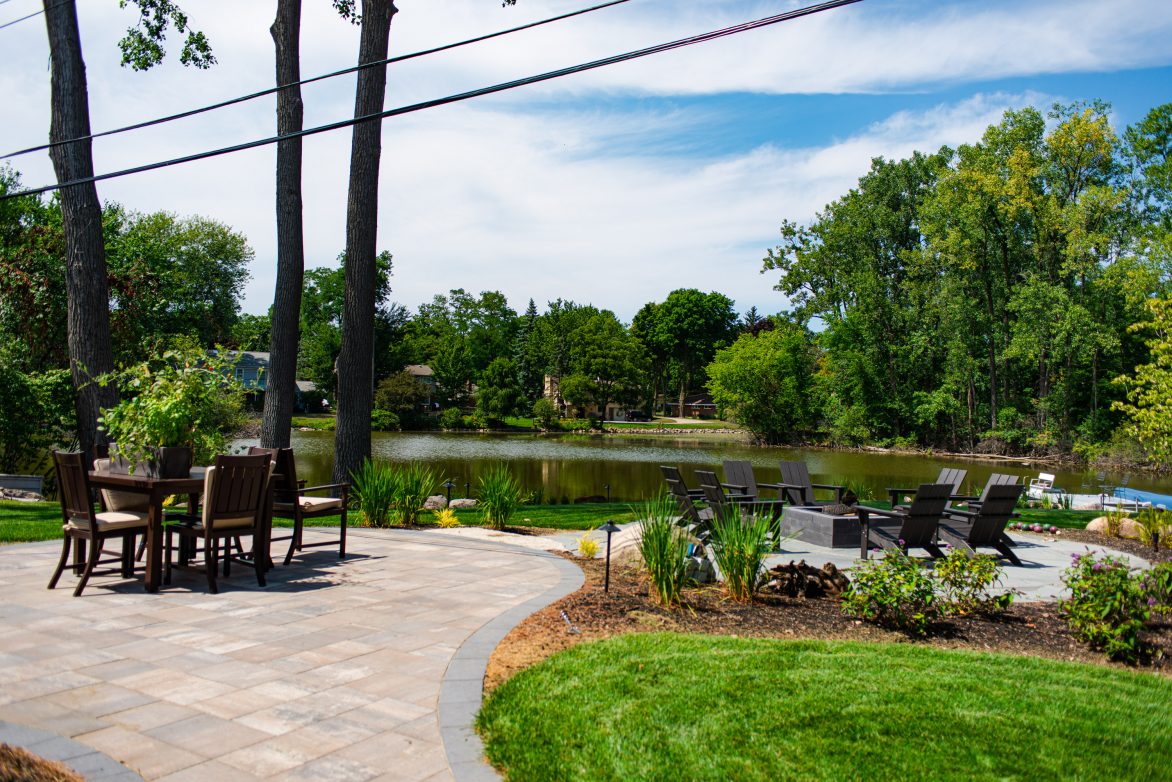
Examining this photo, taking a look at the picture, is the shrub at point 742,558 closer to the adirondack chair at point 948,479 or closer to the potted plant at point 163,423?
the potted plant at point 163,423

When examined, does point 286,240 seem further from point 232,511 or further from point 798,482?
point 798,482

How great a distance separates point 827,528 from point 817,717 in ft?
19.5

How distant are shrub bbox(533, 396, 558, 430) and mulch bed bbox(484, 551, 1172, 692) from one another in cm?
5087

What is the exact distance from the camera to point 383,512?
32.3 ft

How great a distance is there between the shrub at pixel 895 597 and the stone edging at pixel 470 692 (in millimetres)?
2143

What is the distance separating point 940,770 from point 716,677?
3.94 ft

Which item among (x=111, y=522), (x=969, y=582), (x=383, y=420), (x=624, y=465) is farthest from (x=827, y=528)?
(x=383, y=420)

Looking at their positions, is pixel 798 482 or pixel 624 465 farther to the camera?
pixel 624 465

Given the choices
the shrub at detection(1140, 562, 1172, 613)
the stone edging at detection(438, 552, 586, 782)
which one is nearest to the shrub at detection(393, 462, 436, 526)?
the stone edging at detection(438, 552, 586, 782)

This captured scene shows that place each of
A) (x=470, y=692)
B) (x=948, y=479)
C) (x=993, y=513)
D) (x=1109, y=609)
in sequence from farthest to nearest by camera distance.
A: (x=948, y=479), (x=993, y=513), (x=1109, y=609), (x=470, y=692)

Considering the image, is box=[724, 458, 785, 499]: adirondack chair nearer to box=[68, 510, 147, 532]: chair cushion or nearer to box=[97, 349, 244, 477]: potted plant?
box=[97, 349, 244, 477]: potted plant

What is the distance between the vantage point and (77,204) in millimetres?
10500

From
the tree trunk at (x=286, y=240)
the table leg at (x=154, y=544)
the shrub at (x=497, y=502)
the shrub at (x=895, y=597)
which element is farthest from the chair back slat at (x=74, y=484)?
the tree trunk at (x=286, y=240)

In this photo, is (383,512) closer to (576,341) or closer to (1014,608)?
(1014,608)
